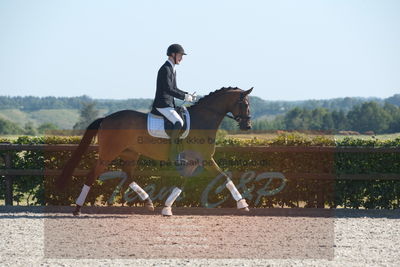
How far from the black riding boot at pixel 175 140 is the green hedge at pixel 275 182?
153 centimetres

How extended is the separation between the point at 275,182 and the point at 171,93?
3.39 m

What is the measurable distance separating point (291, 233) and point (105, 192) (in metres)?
4.91

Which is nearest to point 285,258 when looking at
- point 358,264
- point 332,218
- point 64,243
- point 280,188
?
point 358,264

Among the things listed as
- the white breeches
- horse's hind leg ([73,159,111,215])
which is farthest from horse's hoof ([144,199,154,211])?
the white breeches

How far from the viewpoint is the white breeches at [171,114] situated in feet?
38.4

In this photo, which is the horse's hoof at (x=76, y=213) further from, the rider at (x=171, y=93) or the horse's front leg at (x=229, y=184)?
the horse's front leg at (x=229, y=184)

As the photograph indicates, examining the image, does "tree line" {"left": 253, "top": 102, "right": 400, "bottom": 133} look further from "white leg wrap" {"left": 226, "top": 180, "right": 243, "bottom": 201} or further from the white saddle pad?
the white saddle pad

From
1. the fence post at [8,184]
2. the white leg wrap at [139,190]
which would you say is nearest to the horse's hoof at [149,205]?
the white leg wrap at [139,190]

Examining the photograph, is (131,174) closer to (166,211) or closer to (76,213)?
(166,211)

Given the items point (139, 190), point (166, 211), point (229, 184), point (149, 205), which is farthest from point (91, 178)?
point (229, 184)

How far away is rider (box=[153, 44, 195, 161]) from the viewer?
38.3 feet

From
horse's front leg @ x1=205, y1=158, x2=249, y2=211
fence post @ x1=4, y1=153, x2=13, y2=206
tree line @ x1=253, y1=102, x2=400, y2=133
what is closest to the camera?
horse's front leg @ x1=205, y1=158, x2=249, y2=211

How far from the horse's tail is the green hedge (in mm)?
927

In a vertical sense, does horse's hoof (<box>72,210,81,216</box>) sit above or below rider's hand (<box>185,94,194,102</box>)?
below
